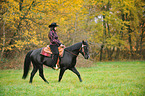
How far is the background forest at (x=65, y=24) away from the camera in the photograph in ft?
50.2

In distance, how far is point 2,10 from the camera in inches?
626

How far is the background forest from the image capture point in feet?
50.2

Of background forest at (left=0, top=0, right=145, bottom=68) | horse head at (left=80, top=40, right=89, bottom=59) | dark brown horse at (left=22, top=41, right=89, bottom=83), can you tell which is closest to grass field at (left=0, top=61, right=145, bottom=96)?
dark brown horse at (left=22, top=41, right=89, bottom=83)

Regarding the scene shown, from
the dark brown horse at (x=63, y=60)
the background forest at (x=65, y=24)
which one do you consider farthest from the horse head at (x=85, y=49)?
the background forest at (x=65, y=24)

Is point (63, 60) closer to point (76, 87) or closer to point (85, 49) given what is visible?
point (85, 49)

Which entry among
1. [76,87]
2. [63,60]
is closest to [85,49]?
[63,60]

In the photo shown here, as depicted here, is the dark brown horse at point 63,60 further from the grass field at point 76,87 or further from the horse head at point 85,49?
the grass field at point 76,87

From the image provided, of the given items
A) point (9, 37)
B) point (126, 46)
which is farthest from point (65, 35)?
point (126, 46)

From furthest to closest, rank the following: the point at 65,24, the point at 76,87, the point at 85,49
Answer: the point at 65,24 < the point at 85,49 < the point at 76,87

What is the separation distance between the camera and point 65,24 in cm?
1853

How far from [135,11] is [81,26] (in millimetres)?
11904

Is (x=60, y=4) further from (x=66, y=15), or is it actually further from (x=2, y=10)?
(x=2, y=10)

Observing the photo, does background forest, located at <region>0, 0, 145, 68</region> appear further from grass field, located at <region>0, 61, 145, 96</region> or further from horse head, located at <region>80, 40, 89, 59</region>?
horse head, located at <region>80, 40, 89, 59</region>

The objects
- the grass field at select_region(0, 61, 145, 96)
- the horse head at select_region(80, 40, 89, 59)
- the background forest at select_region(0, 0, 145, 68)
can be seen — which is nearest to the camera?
the grass field at select_region(0, 61, 145, 96)
